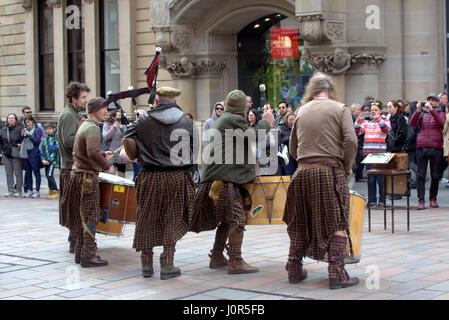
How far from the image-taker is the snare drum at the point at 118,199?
845 cm

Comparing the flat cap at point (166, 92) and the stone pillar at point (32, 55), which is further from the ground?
the stone pillar at point (32, 55)

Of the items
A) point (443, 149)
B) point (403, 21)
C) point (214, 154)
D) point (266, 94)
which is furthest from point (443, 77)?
point (214, 154)

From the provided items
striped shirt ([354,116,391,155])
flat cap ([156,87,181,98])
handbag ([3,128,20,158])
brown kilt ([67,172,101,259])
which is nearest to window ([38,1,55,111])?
handbag ([3,128,20,158])

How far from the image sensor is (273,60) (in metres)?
19.5

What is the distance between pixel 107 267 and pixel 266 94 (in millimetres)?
12019

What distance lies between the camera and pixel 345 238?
22.5 feet

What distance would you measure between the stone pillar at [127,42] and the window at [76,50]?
96.0 inches

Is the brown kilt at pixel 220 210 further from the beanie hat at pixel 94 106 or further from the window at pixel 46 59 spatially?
the window at pixel 46 59

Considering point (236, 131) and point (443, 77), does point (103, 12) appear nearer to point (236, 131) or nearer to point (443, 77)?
point (443, 77)

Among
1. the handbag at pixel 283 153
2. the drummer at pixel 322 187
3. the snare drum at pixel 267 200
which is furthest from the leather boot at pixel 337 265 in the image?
the handbag at pixel 283 153

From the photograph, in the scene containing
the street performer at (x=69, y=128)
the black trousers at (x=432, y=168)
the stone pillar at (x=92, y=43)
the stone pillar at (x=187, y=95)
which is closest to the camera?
the street performer at (x=69, y=128)

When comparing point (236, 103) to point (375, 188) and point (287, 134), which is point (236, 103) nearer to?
point (375, 188)

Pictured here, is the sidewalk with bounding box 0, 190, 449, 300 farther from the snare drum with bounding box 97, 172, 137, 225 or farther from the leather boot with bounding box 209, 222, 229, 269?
the snare drum with bounding box 97, 172, 137, 225

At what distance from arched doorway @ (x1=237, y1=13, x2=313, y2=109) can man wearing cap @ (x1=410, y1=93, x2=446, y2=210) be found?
19.2 ft
